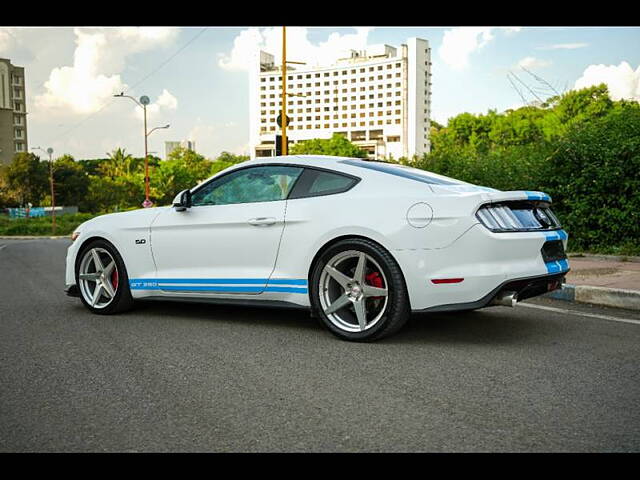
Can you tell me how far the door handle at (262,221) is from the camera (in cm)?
556

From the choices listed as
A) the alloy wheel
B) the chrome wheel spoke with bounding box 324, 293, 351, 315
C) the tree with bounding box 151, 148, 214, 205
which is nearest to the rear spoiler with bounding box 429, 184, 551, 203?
the alloy wheel

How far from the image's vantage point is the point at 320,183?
5.55m

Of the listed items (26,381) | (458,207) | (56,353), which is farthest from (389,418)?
(56,353)

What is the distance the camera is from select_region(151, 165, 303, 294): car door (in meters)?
5.61

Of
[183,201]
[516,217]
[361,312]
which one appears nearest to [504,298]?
[516,217]

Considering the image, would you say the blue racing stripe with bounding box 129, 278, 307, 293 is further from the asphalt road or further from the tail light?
the tail light

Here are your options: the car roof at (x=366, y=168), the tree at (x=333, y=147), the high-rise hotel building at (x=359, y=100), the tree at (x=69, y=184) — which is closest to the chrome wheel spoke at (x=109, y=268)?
the car roof at (x=366, y=168)

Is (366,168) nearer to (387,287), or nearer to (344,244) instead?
(344,244)

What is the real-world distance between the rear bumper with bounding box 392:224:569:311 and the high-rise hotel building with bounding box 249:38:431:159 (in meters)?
163

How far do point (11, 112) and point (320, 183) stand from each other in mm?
132381

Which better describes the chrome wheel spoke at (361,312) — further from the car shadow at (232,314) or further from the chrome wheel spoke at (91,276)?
the chrome wheel spoke at (91,276)

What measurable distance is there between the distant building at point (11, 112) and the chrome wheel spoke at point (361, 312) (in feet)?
424
